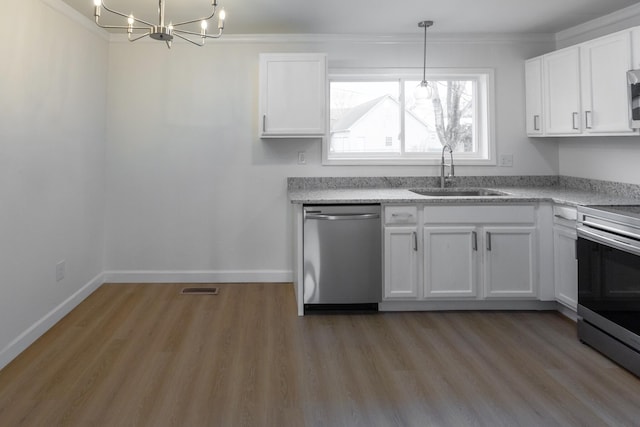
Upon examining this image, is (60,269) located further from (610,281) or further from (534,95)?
(534,95)

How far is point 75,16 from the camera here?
353cm

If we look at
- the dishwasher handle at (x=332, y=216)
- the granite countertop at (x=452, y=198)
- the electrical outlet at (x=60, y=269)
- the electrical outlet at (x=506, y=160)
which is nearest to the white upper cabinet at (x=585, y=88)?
the electrical outlet at (x=506, y=160)

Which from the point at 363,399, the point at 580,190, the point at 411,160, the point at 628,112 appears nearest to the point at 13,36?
the point at 363,399

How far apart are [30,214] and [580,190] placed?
4164 mm

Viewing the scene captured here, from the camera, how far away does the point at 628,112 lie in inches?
120

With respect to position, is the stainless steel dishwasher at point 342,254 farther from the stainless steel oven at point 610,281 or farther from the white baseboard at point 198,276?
the stainless steel oven at point 610,281

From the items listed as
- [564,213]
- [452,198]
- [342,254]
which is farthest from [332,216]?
[564,213]

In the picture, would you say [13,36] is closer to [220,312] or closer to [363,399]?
[220,312]

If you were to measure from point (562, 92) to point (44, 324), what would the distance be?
4.16 meters

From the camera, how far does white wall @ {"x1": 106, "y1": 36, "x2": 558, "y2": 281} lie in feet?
13.9

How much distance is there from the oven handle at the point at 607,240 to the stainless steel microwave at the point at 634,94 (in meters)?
0.79

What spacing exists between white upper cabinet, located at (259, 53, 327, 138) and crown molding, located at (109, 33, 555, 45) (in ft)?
1.44

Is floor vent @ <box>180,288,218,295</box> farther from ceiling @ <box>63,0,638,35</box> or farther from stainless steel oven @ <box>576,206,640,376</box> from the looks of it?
stainless steel oven @ <box>576,206,640,376</box>

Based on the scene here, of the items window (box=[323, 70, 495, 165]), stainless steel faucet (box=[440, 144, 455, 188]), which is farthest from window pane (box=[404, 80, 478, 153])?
stainless steel faucet (box=[440, 144, 455, 188])
